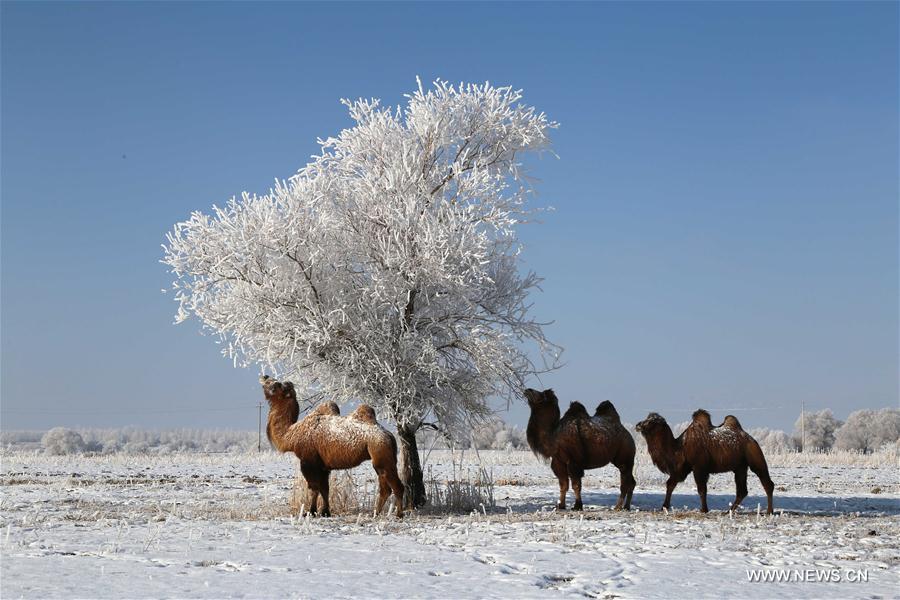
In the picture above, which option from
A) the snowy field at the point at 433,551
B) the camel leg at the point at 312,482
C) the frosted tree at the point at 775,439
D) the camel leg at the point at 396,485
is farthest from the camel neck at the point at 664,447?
the frosted tree at the point at 775,439

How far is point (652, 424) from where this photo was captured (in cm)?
1414

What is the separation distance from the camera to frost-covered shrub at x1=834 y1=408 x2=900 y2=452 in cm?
5175

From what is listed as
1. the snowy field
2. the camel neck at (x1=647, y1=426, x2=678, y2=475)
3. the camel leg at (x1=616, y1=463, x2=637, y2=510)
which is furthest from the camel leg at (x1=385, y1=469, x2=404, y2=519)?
the camel neck at (x1=647, y1=426, x2=678, y2=475)

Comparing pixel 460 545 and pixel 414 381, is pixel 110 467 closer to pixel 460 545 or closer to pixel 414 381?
pixel 414 381

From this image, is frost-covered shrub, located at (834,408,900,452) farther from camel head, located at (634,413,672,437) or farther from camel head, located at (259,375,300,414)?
camel head, located at (259,375,300,414)

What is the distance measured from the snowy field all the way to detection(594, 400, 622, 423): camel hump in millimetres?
1458

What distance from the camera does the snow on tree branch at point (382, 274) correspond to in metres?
15.2

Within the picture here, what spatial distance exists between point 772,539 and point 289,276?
8.30 m

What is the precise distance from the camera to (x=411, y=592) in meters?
7.87

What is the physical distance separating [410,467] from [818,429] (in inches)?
1785

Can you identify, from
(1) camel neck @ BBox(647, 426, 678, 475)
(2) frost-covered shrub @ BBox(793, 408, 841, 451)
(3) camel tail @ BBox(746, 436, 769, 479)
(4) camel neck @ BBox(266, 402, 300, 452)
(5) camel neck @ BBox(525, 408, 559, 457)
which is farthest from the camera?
(2) frost-covered shrub @ BBox(793, 408, 841, 451)

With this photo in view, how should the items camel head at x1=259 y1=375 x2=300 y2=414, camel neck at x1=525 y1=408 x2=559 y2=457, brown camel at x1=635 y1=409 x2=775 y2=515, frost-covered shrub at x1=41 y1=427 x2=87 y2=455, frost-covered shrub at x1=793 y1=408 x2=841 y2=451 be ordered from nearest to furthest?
brown camel at x1=635 y1=409 x2=775 y2=515, camel head at x1=259 y1=375 x2=300 y2=414, camel neck at x1=525 y1=408 x2=559 y2=457, frost-covered shrub at x1=793 y1=408 x2=841 y2=451, frost-covered shrub at x1=41 y1=427 x2=87 y2=455

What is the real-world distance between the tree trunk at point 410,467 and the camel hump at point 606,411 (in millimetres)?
3355

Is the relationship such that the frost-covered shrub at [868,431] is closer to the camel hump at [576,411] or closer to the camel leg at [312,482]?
the camel hump at [576,411]
